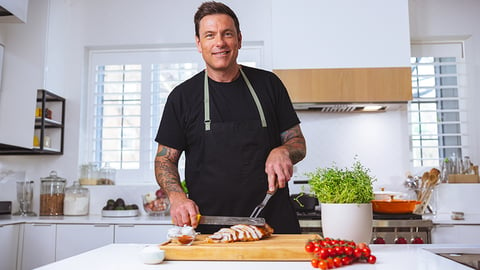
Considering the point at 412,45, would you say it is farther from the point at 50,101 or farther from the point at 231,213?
the point at 50,101

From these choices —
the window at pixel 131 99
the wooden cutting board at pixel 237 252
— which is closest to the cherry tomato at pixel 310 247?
the wooden cutting board at pixel 237 252

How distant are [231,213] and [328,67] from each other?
73.3 inches

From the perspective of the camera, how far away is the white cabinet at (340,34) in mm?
3486

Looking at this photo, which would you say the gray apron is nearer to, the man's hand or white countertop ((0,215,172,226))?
the man's hand

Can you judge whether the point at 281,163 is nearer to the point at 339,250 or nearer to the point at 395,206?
the point at 339,250

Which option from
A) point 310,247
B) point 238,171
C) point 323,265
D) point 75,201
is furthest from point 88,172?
point 323,265

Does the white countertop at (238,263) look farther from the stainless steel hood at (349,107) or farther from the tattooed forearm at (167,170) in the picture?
the stainless steel hood at (349,107)

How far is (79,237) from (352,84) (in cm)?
237

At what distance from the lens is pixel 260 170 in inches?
Result: 80.0

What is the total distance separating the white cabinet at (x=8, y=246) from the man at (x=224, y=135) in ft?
6.02

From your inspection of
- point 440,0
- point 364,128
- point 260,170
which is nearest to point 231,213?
point 260,170

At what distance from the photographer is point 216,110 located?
2.04m

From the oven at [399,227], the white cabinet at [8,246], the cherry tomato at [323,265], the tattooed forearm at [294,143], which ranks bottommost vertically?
the white cabinet at [8,246]

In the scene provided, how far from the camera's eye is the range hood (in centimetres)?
346
